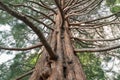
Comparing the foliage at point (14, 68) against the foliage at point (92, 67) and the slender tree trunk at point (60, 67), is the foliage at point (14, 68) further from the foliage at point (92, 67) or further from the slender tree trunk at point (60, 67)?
the slender tree trunk at point (60, 67)

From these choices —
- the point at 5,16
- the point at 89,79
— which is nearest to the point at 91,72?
the point at 89,79

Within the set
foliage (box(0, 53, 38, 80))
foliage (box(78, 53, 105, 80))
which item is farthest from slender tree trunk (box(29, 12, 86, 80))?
foliage (box(78, 53, 105, 80))

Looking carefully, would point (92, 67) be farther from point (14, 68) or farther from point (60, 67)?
point (60, 67)

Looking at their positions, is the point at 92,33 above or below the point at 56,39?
below

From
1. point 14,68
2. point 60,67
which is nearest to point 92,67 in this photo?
point 14,68

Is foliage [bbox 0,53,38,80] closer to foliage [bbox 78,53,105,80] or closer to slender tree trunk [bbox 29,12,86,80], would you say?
foliage [bbox 78,53,105,80]

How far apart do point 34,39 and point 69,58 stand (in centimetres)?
226

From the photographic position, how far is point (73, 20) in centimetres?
443

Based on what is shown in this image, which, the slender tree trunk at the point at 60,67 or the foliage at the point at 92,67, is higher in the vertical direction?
the slender tree trunk at the point at 60,67

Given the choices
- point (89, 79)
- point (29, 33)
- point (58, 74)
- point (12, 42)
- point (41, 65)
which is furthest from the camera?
point (29, 33)

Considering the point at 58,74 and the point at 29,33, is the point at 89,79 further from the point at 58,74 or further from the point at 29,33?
the point at 58,74

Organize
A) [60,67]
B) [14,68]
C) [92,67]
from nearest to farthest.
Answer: [60,67] < [14,68] < [92,67]

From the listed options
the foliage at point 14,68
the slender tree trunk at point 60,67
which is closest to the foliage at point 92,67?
the foliage at point 14,68

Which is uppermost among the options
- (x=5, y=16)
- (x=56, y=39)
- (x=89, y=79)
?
(x=5, y=16)
